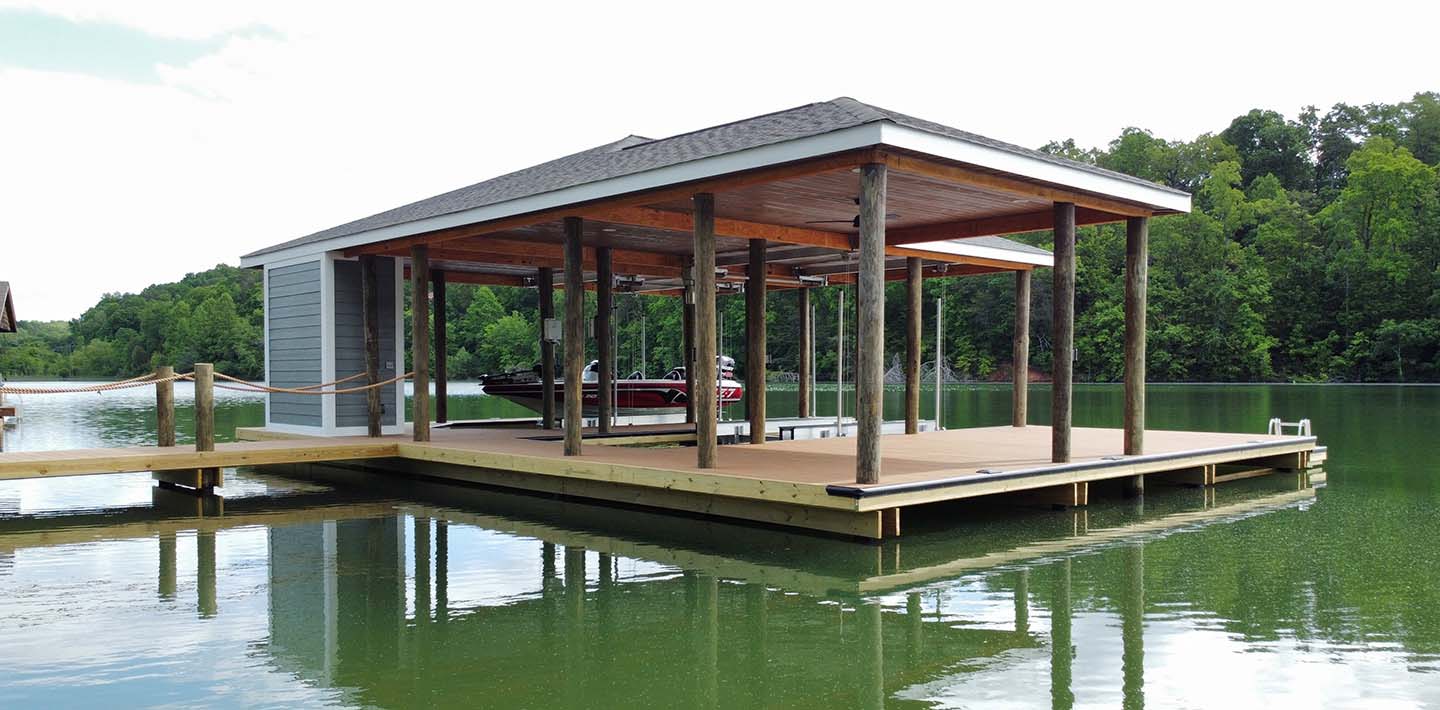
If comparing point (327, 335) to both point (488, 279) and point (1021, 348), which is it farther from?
point (1021, 348)

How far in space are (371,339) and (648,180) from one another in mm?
5781

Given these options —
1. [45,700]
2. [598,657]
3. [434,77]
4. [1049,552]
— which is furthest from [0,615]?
[434,77]

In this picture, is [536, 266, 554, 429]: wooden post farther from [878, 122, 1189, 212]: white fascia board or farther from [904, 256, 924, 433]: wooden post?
[878, 122, 1189, 212]: white fascia board

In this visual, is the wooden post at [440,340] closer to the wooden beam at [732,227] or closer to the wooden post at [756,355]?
the wooden beam at [732,227]

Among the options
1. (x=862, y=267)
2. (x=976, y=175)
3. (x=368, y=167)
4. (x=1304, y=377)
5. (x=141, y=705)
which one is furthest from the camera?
(x=1304, y=377)

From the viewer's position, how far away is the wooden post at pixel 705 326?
29.8 ft

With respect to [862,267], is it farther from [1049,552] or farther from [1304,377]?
[1304,377]

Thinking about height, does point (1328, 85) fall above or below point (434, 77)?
above

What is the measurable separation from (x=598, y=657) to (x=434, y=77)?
63.9 ft

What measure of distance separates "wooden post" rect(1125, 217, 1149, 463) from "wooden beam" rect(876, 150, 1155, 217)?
0.32 m

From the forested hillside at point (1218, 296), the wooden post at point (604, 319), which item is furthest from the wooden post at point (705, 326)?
the forested hillside at point (1218, 296)

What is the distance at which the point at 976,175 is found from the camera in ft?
29.2

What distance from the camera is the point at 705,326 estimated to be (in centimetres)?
912

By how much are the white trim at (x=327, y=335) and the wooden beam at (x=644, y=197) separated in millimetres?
784
